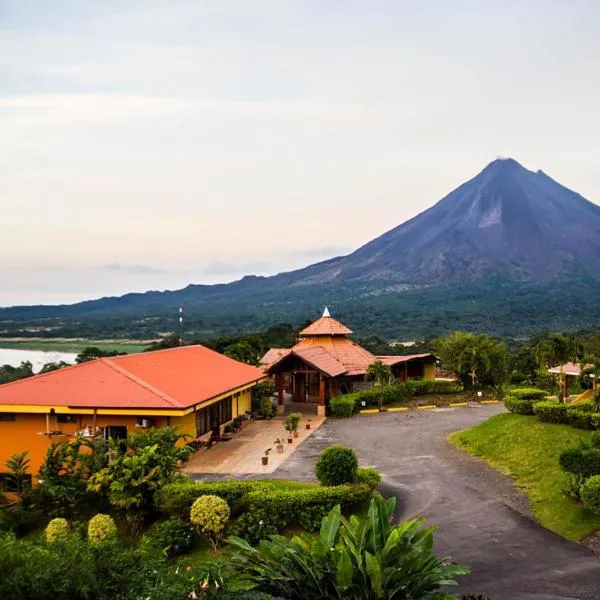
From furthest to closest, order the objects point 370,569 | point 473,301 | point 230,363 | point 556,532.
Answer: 1. point 473,301
2. point 230,363
3. point 556,532
4. point 370,569

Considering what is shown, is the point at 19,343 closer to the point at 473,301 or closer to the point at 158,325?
the point at 158,325

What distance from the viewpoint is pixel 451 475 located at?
2073 centimetres

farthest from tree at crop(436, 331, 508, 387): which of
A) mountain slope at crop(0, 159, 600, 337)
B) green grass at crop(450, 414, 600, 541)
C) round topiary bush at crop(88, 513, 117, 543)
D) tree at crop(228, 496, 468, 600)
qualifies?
mountain slope at crop(0, 159, 600, 337)

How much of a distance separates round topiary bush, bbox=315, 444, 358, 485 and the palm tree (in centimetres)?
1795

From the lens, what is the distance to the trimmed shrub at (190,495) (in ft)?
53.1

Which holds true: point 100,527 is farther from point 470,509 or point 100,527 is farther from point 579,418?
point 579,418

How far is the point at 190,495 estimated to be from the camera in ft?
53.1

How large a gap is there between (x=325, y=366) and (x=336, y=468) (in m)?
17.7

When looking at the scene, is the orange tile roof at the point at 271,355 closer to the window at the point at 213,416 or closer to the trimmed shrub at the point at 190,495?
the window at the point at 213,416

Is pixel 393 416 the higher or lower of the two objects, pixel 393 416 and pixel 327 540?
the lower

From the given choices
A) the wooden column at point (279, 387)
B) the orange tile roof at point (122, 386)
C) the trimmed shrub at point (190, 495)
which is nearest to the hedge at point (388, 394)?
the wooden column at point (279, 387)

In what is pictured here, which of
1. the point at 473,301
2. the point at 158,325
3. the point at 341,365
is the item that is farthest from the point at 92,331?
the point at 341,365

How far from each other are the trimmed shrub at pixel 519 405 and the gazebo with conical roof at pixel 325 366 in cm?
1018

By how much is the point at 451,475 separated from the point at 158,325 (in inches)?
5467
